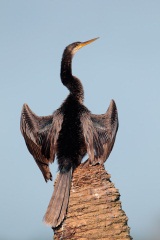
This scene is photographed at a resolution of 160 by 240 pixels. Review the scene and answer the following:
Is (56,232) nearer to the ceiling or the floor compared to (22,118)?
nearer to the floor

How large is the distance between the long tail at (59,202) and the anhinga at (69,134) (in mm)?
185

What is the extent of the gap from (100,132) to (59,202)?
85.1 inches

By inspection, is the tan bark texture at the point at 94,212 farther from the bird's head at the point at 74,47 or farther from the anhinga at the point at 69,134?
the bird's head at the point at 74,47

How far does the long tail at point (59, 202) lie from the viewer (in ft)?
26.5

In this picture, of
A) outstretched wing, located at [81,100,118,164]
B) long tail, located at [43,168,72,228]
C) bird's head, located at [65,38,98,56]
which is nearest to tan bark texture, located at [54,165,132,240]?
long tail, located at [43,168,72,228]

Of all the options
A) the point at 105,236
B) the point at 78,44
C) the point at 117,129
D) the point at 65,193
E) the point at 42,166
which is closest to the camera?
the point at 105,236

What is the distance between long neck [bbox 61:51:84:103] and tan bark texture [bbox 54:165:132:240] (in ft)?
9.30

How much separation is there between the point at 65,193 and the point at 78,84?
3146 mm

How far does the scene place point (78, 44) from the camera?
12398mm

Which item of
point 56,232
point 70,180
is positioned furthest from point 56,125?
point 56,232

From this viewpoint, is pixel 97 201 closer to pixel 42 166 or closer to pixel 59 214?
pixel 59 214

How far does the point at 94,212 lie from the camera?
779cm

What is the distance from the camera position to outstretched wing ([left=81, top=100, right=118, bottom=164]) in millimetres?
9562

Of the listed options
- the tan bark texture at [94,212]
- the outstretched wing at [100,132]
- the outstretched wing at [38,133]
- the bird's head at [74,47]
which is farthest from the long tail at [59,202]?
the bird's head at [74,47]
